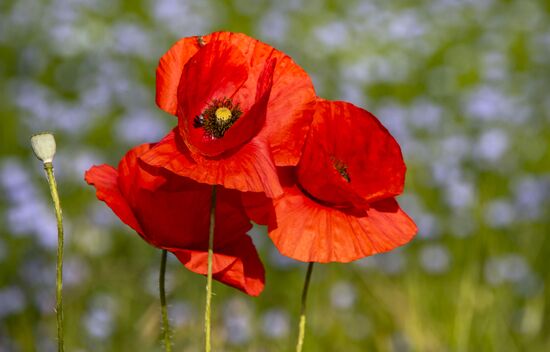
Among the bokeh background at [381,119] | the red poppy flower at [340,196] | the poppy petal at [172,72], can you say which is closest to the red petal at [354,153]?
the red poppy flower at [340,196]

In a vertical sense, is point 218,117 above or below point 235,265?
above

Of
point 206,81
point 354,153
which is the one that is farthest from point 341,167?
point 206,81

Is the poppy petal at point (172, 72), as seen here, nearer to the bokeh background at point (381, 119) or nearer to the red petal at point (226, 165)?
the red petal at point (226, 165)

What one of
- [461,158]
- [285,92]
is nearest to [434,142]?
[461,158]

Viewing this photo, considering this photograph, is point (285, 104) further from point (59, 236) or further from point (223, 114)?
point (59, 236)

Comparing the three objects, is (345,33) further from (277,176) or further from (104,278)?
(277,176)

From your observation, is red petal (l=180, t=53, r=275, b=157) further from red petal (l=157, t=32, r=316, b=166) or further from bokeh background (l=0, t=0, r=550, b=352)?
bokeh background (l=0, t=0, r=550, b=352)
